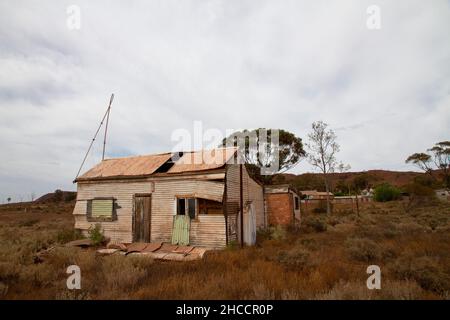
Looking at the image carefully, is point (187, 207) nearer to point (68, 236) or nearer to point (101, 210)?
point (101, 210)

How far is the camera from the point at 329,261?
9.41 meters

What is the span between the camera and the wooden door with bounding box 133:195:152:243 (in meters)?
13.8

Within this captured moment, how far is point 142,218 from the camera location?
1402cm

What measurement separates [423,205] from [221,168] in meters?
31.8

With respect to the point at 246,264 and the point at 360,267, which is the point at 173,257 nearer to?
the point at 246,264

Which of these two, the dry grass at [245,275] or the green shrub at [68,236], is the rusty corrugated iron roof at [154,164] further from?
the dry grass at [245,275]

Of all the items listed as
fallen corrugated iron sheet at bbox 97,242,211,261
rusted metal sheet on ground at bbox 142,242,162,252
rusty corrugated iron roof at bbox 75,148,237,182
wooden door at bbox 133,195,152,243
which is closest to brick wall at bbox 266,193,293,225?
rusty corrugated iron roof at bbox 75,148,237,182

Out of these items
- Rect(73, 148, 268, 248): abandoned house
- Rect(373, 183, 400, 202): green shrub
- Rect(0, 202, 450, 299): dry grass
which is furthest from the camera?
Rect(373, 183, 400, 202): green shrub

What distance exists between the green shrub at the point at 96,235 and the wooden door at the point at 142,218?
1904mm

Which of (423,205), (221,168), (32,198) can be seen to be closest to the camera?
(221,168)

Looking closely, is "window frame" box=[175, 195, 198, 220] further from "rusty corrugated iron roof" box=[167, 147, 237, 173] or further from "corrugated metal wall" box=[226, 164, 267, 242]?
"corrugated metal wall" box=[226, 164, 267, 242]

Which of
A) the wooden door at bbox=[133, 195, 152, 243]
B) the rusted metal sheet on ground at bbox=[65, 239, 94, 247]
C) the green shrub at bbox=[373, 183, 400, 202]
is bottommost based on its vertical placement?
the rusted metal sheet on ground at bbox=[65, 239, 94, 247]
